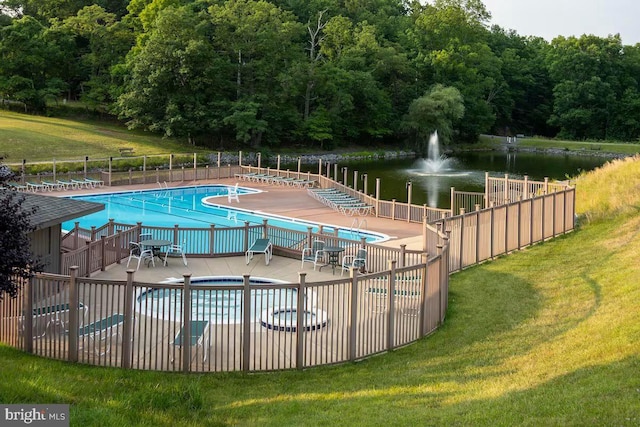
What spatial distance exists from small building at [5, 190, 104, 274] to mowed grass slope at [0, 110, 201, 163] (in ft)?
124

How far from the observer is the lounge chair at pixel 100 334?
37.4ft

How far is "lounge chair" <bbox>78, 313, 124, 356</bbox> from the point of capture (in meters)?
11.4

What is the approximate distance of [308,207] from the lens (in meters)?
36.7

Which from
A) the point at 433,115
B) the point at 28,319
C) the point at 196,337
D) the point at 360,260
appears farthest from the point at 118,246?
the point at 433,115

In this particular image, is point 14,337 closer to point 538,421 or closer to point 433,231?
point 538,421

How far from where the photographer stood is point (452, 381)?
32.5 ft

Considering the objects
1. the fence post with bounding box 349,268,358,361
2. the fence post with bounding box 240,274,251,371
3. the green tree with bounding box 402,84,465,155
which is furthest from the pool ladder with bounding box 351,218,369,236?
the green tree with bounding box 402,84,465,155

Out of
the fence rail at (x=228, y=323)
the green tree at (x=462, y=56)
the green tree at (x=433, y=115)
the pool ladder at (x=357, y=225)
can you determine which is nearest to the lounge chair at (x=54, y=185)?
the pool ladder at (x=357, y=225)

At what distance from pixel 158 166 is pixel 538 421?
5258 cm

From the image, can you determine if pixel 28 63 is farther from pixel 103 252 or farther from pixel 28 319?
pixel 28 319

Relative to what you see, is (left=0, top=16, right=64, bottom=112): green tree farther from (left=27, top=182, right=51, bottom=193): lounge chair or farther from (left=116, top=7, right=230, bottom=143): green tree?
(left=27, top=182, right=51, bottom=193): lounge chair

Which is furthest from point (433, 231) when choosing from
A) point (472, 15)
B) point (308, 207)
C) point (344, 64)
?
point (472, 15)

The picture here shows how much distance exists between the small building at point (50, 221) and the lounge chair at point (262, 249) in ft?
15.0

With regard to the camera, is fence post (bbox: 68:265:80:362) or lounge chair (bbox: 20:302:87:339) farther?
lounge chair (bbox: 20:302:87:339)
